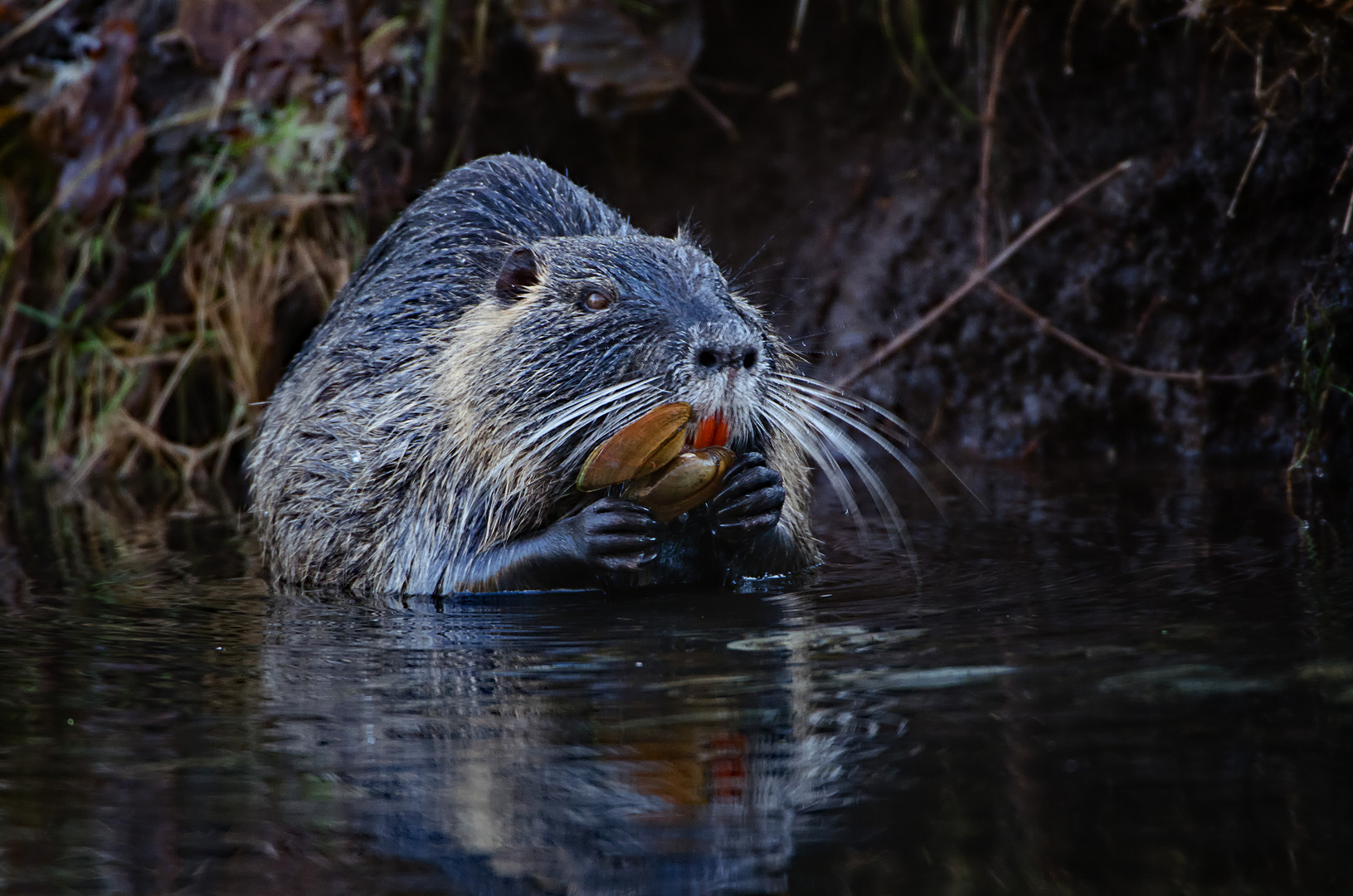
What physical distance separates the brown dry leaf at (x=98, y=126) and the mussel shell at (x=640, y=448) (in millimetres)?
4033

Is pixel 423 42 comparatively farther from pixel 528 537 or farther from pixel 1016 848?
pixel 1016 848

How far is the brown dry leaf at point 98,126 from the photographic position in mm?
6285

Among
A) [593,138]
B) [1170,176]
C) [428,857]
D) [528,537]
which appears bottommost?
[428,857]

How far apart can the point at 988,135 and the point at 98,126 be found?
358 centimetres

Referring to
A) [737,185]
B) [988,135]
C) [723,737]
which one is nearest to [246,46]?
[737,185]

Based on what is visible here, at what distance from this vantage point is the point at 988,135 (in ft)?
18.0

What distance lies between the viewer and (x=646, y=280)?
3.13 metres

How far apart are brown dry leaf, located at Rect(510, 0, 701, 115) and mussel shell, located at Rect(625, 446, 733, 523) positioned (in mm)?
3009

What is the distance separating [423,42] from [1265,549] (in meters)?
4.01

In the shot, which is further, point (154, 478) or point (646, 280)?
point (154, 478)

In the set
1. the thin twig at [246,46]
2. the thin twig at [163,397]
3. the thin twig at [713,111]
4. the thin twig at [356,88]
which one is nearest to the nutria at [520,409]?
the thin twig at [713,111]

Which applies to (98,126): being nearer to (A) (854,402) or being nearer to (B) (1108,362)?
(B) (1108,362)

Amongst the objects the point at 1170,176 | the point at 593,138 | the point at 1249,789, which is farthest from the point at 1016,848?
the point at 593,138

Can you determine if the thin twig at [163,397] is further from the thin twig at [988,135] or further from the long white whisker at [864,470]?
the long white whisker at [864,470]
